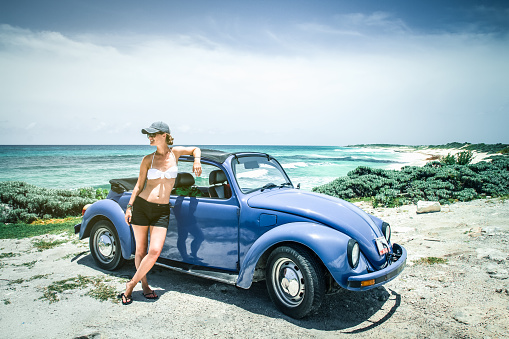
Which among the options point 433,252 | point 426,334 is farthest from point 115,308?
point 433,252

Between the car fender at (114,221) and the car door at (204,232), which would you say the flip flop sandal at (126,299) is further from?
the car fender at (114,221)

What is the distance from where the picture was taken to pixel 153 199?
387cm

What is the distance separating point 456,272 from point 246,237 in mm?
3066

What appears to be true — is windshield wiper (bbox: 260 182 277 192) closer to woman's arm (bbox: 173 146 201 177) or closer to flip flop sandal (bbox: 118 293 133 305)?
woman's arm (bbox: 173 146 201 177)

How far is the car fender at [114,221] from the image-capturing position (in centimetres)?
462

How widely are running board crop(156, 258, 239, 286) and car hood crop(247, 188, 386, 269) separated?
2.89ft

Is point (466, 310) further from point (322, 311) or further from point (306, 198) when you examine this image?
point (306, 198)

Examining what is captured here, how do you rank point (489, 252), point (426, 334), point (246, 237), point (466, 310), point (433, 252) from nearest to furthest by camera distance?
point (426, 334) → point (466, 310) → point (246, 237) → point (489, 252) → point (433, 252)

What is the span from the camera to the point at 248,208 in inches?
152

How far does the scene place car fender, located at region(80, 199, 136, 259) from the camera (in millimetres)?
4621

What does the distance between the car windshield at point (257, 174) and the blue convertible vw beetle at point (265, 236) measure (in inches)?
0.6

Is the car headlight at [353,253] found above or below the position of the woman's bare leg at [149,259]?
above

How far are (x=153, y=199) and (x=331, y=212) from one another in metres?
2.08

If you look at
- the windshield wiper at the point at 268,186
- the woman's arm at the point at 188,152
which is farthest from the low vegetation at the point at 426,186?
the woman's arm at the point at 188,152
